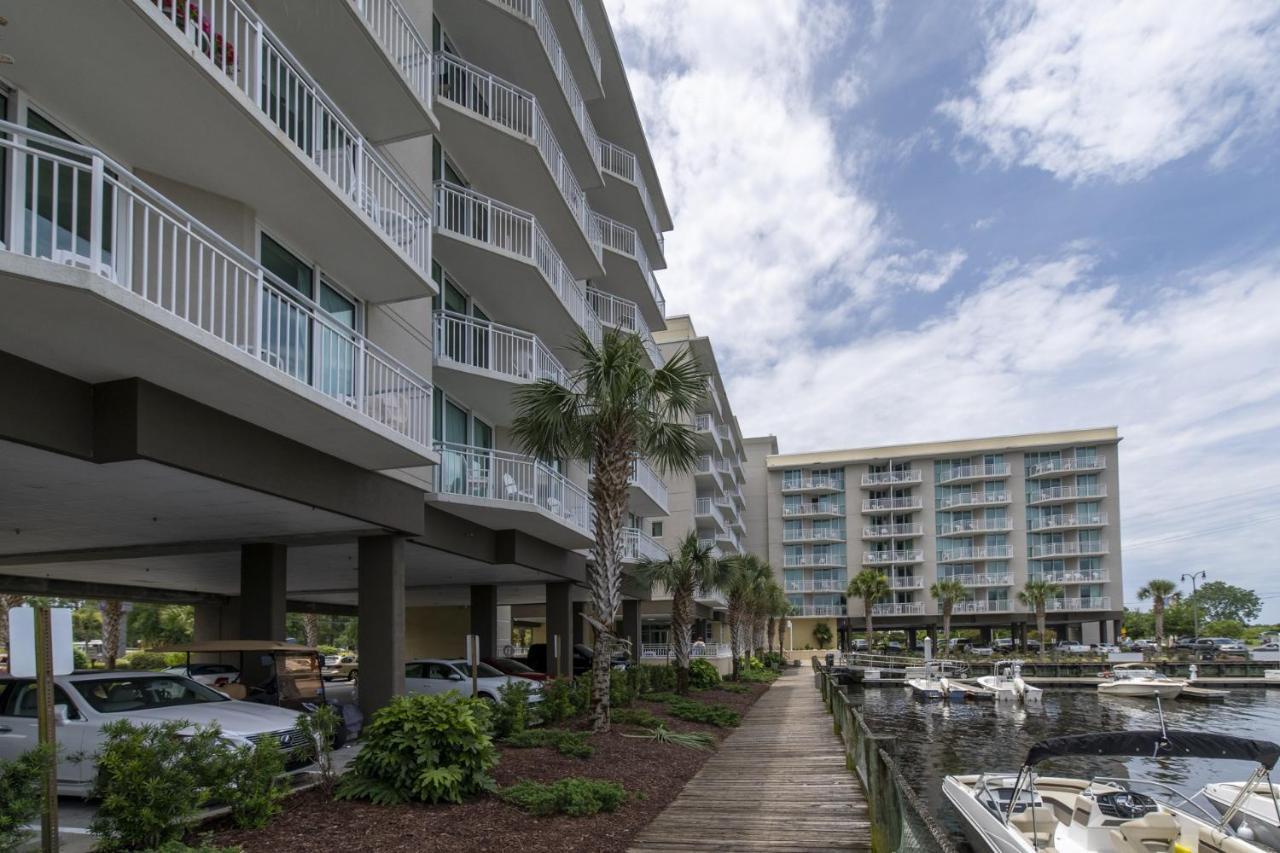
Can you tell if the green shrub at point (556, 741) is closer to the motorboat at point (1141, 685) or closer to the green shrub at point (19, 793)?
the green shrub at point (19, 793)

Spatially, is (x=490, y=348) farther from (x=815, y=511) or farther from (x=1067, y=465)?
(x=815, y=511)

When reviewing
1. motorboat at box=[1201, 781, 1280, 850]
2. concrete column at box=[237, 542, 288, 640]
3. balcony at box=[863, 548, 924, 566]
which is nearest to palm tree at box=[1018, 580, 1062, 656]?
balcony at box=[863, 548, 924, 566]

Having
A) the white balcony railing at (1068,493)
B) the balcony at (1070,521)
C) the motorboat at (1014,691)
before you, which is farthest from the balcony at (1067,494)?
the motorboat at (1014,691)

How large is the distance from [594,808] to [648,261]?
28769 millimetres

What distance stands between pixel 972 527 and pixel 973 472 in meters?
5.06

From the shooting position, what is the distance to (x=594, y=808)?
10.8 m

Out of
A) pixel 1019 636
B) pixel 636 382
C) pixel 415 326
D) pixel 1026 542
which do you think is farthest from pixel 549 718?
pixel 1019 636

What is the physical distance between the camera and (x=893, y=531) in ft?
295

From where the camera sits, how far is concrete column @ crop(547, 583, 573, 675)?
Result: 27875 mm

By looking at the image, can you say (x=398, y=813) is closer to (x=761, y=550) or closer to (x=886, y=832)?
(x=886, y=832)

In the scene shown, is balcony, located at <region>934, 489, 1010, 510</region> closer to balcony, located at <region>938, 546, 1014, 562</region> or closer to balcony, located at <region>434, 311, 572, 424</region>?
balcony, located at <region>938, 546, 1014, 562</region>

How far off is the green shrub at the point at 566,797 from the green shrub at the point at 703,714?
10.7m

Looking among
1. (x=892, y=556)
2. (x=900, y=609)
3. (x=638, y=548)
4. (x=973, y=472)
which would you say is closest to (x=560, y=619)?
(x=638, y=548)

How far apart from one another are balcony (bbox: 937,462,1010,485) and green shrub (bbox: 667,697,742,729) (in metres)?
69.7
